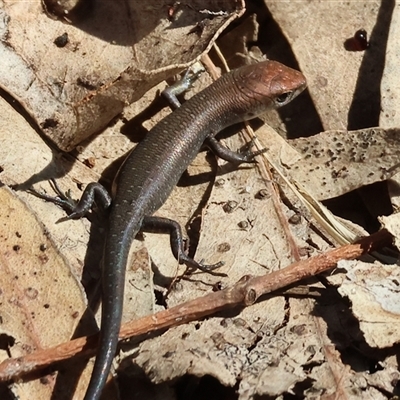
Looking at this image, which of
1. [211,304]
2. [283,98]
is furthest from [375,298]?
[283,98]

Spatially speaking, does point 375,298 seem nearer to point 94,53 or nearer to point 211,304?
point 211,304

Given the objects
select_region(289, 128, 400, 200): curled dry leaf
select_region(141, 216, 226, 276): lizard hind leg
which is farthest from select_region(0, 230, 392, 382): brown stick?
select_region(289, 128, 400, 200): curled dry leaf

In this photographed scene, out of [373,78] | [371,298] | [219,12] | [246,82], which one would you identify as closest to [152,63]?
[219,12]

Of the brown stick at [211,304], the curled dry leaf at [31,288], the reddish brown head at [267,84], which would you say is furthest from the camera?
the reddish brown head at [267,84]

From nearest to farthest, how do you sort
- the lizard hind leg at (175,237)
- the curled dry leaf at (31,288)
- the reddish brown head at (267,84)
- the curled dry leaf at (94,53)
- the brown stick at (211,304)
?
the brown stick at (211,304) < the curled dry leaf at (31,288) < the lizard hind leg at (175,237) < the curled dry leaf at (94,53) < the reddish brown head at (267,84)

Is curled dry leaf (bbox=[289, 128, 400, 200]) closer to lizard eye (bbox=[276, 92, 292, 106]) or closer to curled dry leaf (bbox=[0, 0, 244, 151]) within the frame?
lizard eye (bbox=[276, 92, 292, 106])

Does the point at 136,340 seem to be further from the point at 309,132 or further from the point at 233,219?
the point at 309,132

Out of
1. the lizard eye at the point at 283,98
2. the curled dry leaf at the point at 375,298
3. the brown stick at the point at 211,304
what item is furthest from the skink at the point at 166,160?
the curled dry leaf at the point at 375,298

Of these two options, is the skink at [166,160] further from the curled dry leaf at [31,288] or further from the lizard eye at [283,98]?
the curled dry leaf at [31,288]
